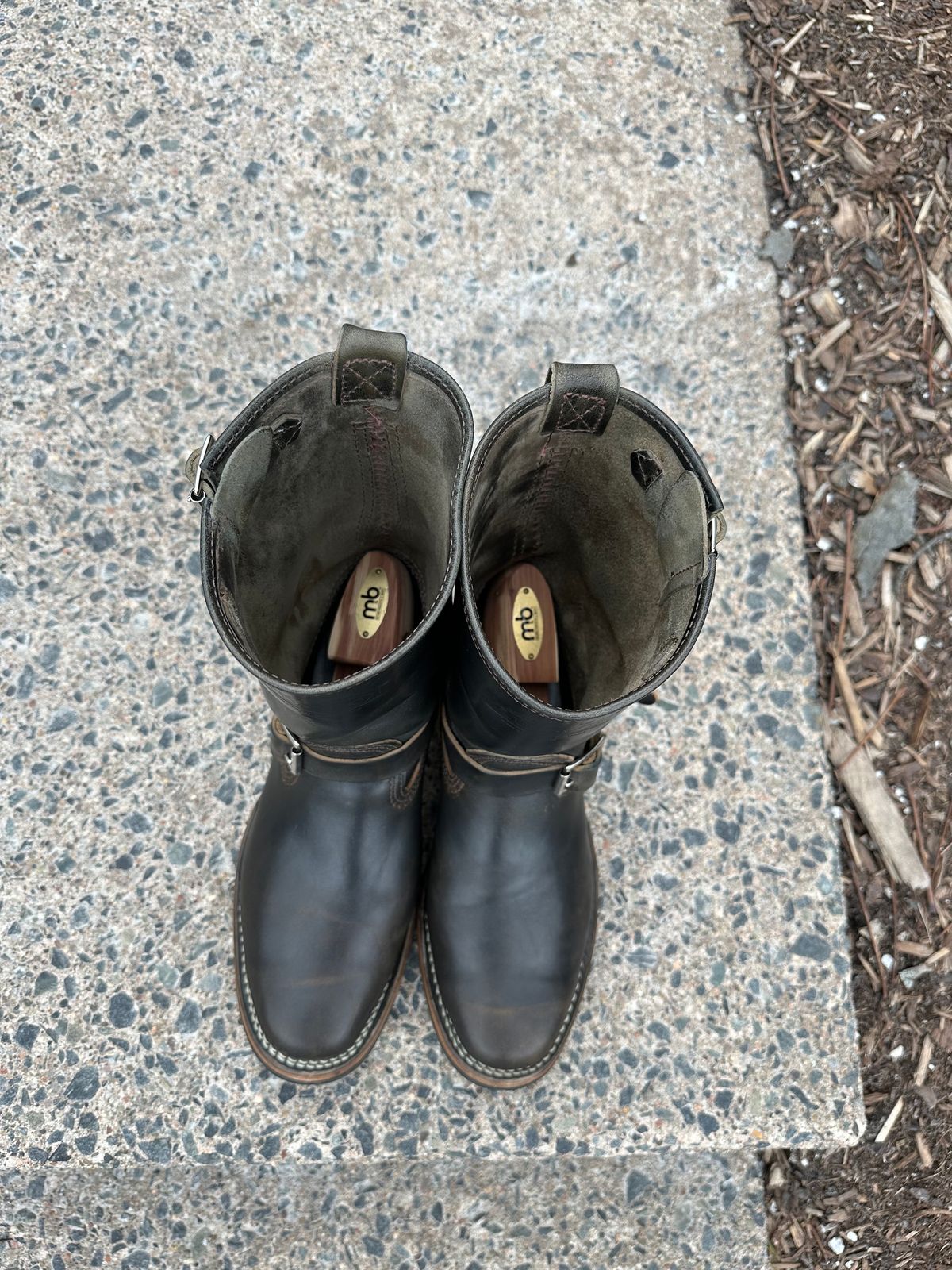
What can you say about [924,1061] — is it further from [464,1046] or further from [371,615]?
[371,615]

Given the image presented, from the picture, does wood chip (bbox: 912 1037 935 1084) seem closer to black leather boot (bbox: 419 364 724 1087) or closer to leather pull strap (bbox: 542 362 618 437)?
black leather boot (bbox: 419 364 724 1087)

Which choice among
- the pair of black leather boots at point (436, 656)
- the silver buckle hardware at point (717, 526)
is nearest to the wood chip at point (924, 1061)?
the pair of black leather boots at point (436, 656)

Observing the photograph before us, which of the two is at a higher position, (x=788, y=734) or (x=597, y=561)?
(x=597, y=561)

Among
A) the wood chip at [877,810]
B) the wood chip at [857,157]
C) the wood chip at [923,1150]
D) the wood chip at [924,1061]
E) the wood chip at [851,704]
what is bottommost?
the wood chip at [923,1150]

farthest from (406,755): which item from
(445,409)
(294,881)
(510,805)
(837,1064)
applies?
(837,1064)

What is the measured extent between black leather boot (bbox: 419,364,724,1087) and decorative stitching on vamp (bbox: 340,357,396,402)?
154 millimetres

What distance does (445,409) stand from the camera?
1.10 metres

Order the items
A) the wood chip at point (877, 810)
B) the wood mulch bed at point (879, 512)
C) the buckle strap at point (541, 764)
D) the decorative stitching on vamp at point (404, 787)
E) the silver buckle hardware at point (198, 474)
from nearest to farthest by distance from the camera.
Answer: the silver buckle hardware at point (198, 474) → the buckle strap at point (541, 764) → the decorative stitching on vamp at point (404, 787) → the wood mulch bed at point (879, 512) → the wood chip at point (877, 810)

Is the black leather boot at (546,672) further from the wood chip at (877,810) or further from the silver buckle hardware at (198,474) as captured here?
the wood chip at (877,810)

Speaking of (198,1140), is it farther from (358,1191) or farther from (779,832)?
(779,832)

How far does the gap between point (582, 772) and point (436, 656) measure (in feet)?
1.04

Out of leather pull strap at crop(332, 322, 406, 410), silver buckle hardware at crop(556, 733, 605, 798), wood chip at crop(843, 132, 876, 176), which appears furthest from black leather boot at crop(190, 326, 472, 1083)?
wood chip at crop(843, 132, 876, 176)

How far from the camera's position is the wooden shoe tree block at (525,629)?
4.48ft

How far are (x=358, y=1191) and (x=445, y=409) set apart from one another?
1320 millimetres
